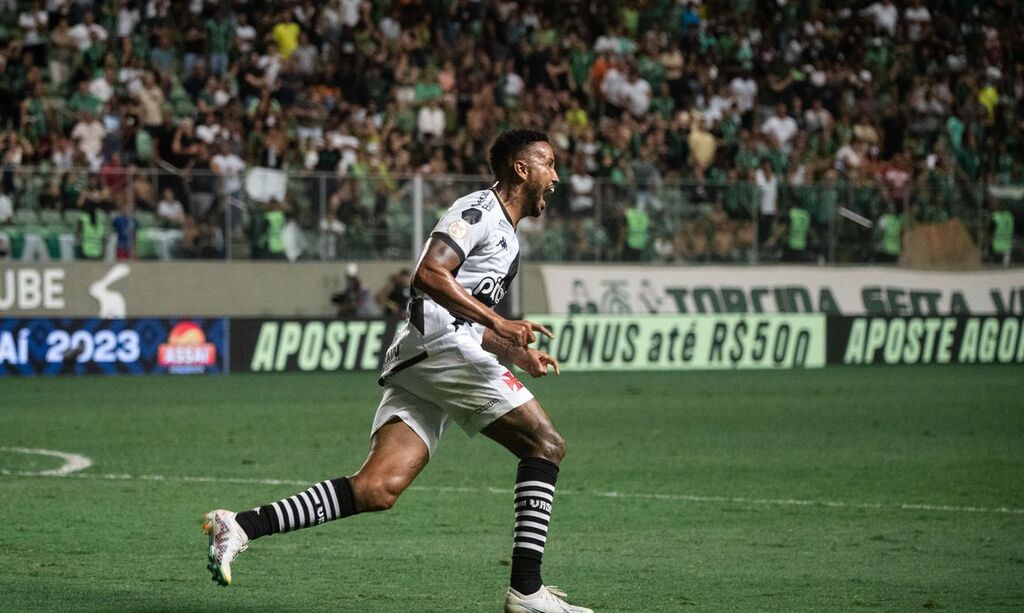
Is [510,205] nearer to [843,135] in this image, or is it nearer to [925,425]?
[925,425]

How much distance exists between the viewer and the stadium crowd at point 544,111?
80.5 ft

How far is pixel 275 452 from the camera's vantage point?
13.9m

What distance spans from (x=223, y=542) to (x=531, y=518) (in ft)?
4.19

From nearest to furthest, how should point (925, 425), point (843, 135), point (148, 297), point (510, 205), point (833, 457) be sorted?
1. point (510, 205)
2. point (833, 457)
3. point (925, 425)
4. point (148, 297)
5. point (843, 135)

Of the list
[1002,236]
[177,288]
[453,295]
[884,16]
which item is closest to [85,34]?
[177,288]

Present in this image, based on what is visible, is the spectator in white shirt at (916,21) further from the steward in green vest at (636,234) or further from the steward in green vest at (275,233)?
the steward in green vest at (275,233)

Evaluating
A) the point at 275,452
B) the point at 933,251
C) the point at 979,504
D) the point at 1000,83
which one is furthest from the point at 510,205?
the point at 1000,83

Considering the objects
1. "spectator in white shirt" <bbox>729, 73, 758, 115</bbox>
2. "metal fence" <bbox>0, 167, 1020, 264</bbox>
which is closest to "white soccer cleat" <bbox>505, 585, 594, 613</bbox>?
"metal fence" <bbox>0, 167, 1020, 264</bbox>

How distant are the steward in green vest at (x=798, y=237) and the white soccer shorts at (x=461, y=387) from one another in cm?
2170

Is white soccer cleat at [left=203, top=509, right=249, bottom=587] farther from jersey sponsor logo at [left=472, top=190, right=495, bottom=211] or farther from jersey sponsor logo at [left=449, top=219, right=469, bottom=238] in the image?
jersey sponsor logo at [left=472, top=190, right=495, bottom=211]

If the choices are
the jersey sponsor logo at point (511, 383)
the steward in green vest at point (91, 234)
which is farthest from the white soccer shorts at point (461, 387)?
the steward in green vest at point (91, 234)

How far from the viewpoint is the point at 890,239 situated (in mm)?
28562

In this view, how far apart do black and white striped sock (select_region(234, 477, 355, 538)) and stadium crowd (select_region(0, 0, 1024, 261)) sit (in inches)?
687

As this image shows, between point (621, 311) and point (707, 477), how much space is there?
15.4m
